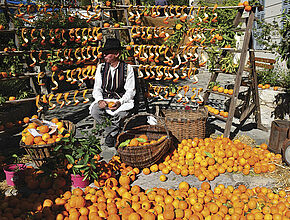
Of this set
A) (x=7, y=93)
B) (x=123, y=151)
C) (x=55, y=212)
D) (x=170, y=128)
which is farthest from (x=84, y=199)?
(x=7, y=93)

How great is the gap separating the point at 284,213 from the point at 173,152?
68.9 inches

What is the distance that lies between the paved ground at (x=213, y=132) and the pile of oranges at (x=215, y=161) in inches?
3.7

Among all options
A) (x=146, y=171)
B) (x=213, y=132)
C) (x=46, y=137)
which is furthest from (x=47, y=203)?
(x=213, y=132)

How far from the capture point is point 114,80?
4.32m

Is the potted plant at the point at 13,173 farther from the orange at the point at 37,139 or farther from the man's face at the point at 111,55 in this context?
the man's face at the point at 111,55

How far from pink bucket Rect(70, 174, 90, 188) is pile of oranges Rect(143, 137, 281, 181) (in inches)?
33.2

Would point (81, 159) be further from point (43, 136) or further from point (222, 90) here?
point (222, 90)

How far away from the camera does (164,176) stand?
3.28 m

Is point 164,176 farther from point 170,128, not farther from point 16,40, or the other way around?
point 16,40

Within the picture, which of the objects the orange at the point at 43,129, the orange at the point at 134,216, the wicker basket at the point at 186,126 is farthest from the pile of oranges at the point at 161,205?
the wicker basket at the point at 186,126

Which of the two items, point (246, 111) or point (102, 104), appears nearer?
point (102, 104)

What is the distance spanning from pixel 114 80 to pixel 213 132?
226 cm

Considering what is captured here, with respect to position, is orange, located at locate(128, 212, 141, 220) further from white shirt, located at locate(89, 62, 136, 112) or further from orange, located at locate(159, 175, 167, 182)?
white shirt, located at locate(89, 62, 136, 112)

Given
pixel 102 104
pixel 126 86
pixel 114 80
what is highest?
pixel 114 80
